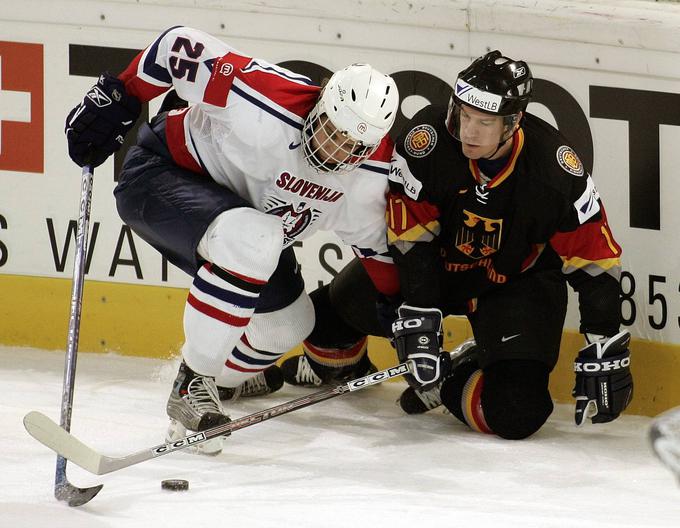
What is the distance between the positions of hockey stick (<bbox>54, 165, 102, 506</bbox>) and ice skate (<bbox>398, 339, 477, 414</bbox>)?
98 centimetres

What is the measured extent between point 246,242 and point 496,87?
70cm

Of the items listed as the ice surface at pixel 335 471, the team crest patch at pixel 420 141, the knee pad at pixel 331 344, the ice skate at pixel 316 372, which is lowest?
the ice surface at pixel 335 471

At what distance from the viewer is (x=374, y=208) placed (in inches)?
119

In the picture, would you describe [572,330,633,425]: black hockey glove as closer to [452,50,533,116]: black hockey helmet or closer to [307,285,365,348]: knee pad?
[452,50,533,116]: black hockey helmet

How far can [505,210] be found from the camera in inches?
118

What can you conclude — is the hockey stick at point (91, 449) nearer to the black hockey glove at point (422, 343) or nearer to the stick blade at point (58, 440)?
the stick blade at point (58, 440)

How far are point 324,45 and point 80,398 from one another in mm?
1295

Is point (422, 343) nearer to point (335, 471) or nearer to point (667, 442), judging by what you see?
point (335, 471)

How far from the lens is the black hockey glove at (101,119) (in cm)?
292

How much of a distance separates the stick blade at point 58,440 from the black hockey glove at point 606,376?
4.09ft

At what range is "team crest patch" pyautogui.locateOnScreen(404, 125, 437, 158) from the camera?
2973 millimetres

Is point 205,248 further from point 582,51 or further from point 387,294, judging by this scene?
point 582,51

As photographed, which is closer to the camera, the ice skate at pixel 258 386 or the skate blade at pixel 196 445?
the skate blade at pixel 196 445

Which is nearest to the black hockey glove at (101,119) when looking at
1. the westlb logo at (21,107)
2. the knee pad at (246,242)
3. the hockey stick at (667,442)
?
the knee pad at (246,242)
